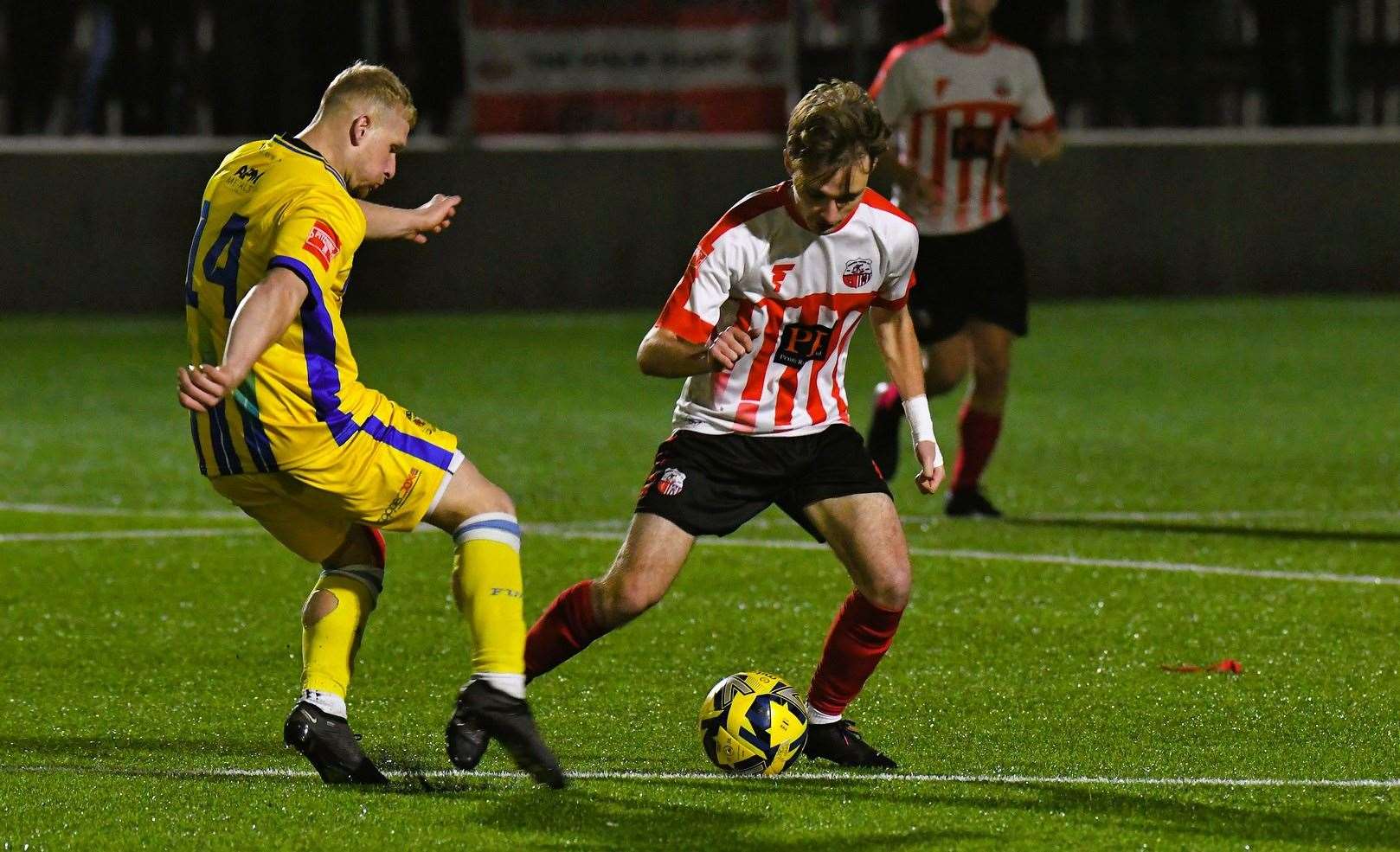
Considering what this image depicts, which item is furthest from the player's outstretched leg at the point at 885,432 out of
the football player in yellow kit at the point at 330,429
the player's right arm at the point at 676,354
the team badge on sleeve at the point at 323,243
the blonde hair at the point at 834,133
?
the team badge on sleeve at the point at 323,243

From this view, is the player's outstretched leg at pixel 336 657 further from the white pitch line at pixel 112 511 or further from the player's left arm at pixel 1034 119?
the player's left arm at pixel 1034 119

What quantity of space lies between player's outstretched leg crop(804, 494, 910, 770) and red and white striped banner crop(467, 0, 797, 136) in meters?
13.2

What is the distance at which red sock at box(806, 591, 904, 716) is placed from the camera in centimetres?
536

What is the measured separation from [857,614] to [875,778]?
457 millimetres

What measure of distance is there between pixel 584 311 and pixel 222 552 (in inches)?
389

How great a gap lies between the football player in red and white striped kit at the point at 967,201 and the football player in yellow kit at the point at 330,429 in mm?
4396

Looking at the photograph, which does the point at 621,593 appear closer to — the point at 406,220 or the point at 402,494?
the point at 402,494

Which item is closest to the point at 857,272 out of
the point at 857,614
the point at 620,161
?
the point at 857,614

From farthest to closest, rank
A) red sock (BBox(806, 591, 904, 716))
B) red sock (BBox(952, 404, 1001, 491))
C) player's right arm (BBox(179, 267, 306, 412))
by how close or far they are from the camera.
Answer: red sock (BBox(952, 404, 1001, 491))
red sock (BBox(806, 591, 904, 716))
player's right arm (BBox(179, 267, 306, 412))

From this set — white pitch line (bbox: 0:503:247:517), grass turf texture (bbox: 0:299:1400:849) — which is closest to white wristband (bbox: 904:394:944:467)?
grass turf texture (bbox: 0:299:1400:849)

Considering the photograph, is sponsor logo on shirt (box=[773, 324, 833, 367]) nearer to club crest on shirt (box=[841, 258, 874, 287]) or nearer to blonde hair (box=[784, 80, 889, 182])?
club crest on shirt (box=[841, 258, 874, 287])

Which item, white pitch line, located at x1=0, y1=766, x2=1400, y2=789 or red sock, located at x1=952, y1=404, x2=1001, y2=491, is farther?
red sock, located at x1=952, y1=404, x2=1001, y2=491

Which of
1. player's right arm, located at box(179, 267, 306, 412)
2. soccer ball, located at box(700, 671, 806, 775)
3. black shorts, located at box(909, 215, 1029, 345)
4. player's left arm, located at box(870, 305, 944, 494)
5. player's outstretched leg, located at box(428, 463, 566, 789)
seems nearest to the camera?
player's right arm, located at box(179, 267, 306, 412)

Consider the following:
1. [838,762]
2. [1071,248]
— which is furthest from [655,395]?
[838,762]
